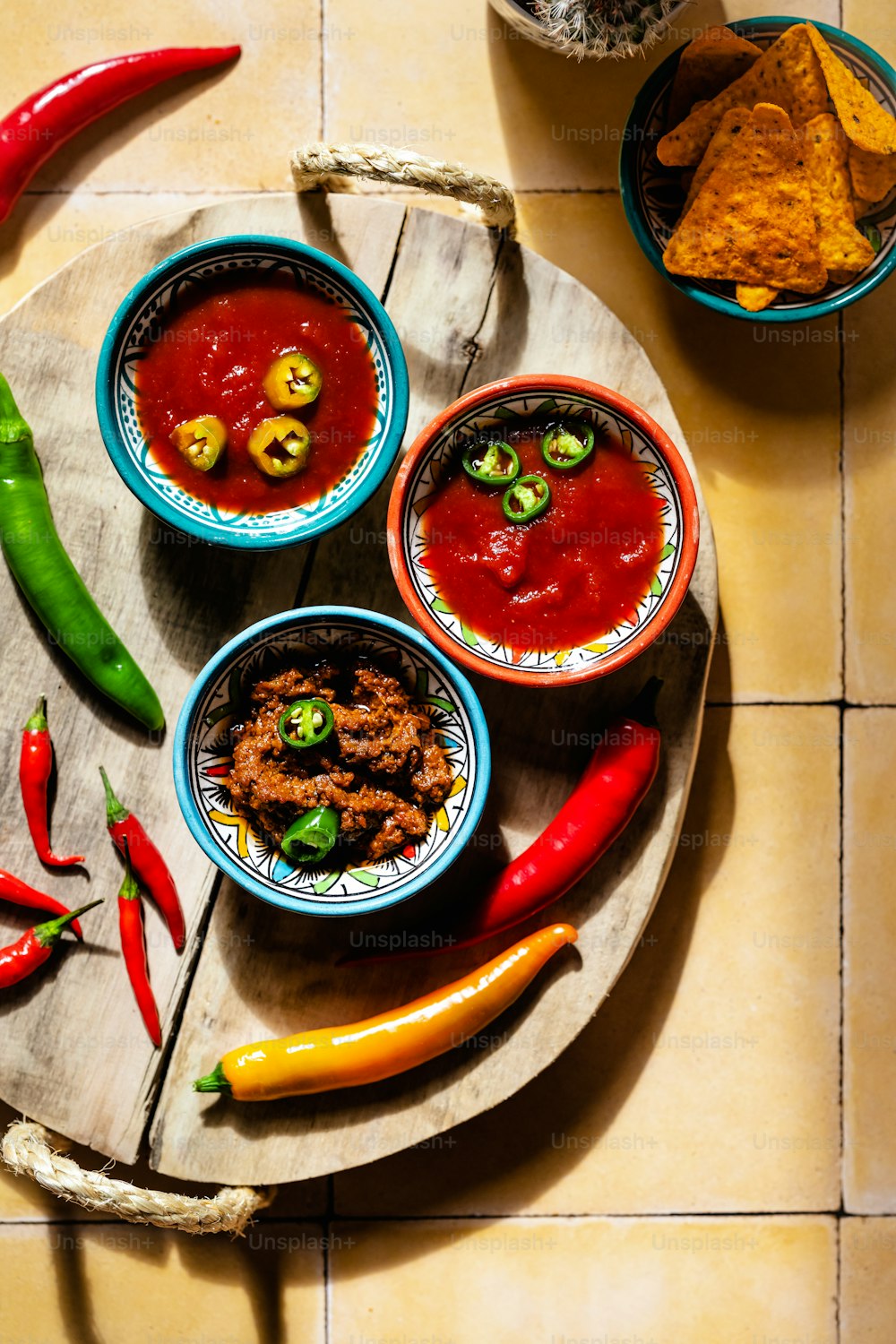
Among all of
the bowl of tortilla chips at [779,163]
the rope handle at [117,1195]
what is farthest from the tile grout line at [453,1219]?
the bowl of tortilla chips at [779,163]

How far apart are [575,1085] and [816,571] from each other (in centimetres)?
181

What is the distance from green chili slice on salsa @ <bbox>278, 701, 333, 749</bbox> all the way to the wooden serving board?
1.36 feet

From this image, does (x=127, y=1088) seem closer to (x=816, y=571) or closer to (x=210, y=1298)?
(x=210, y=1298)

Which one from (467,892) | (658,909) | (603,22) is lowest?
(658,909)

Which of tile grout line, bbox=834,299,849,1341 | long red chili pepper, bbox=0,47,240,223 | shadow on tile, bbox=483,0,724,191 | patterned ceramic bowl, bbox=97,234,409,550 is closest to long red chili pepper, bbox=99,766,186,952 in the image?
patterned ceramic bowl, bbox=97,234,409,550

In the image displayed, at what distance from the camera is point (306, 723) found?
255 centimetres

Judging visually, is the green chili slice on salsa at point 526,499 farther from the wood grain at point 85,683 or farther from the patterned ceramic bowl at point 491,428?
the wood grain at point 85,683

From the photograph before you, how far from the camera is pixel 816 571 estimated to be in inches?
137

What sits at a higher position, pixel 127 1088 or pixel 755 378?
→ pixel 755 378

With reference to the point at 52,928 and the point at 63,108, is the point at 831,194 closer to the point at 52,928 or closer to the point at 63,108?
the point at 63,108

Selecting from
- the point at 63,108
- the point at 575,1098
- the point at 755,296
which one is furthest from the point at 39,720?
the point at 755,296

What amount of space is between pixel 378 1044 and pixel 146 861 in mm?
758

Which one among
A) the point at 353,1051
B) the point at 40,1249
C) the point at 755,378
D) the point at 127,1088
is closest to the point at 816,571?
the point at 755,378

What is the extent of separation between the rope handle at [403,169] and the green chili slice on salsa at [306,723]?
1250 mm
